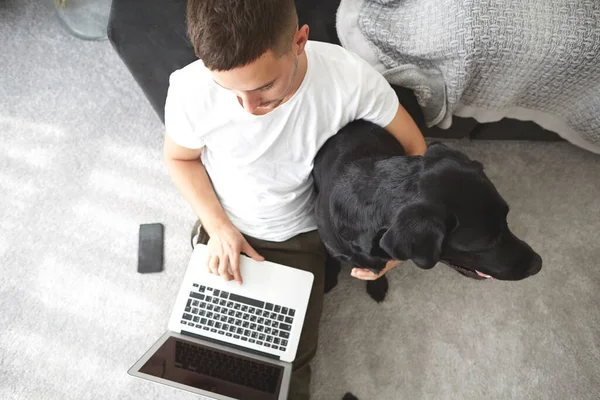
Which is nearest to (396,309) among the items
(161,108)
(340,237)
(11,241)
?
(340,237)

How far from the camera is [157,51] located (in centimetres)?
124

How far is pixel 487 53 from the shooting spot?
1.17 metres

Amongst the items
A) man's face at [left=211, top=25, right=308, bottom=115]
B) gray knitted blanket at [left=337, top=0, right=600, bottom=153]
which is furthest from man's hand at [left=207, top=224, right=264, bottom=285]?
gray knitted blanket at [left=337, top=0, right=600, bottom=153]

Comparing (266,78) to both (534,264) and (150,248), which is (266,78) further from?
(150,248)

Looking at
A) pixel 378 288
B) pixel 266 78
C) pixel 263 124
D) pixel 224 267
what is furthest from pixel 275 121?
pixel 378 288

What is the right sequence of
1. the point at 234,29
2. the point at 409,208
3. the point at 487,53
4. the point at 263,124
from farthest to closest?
the point at 487,53 → the point at 263,124 → the point at 409,208 → the point at 234,29

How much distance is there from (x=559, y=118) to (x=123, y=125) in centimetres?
150

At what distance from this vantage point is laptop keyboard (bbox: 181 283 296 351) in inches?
48.6

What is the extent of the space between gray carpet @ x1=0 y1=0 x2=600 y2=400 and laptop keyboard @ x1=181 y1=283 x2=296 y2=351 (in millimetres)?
374

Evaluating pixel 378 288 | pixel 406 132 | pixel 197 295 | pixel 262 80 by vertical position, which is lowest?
pixel 378 288

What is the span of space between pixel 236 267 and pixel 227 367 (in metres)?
0.25

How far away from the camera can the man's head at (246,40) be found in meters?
0.78

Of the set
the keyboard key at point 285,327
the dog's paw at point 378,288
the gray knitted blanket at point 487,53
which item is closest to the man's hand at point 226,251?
the keyboard key at point 285,327

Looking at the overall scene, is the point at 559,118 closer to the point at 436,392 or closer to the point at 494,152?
the point at 494,152
